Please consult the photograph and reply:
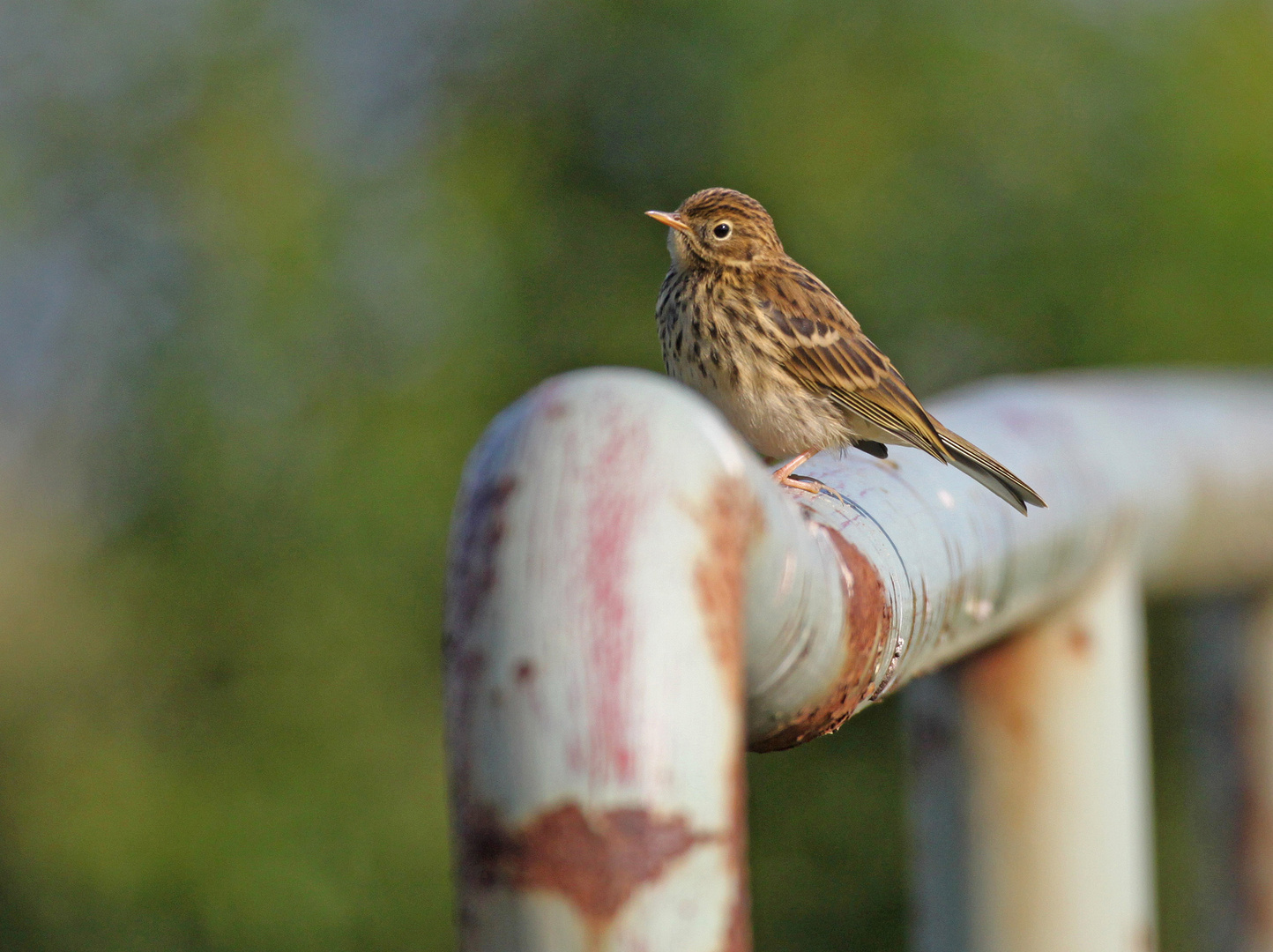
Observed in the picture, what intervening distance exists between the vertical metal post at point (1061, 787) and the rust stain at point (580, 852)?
1.79 m

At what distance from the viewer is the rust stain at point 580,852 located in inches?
37.1

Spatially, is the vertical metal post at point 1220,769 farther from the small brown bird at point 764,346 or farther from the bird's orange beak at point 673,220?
the bird's orange beak at point 673,220

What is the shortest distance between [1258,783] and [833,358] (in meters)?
1.46

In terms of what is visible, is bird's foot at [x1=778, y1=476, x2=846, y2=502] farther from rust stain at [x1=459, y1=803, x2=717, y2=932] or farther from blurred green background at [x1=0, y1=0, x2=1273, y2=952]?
blurred green background at [x1=0, y1=0, x2=1273, y2=952]

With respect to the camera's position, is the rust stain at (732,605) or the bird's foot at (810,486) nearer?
the rust stain at (732,605)

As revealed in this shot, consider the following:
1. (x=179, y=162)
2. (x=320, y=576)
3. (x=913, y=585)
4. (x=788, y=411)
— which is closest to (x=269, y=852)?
(x=320, y=576)

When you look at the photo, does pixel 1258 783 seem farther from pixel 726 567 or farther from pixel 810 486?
pixel 726 567

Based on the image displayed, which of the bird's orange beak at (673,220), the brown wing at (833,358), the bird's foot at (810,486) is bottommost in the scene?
the bird's foot at (810,486)

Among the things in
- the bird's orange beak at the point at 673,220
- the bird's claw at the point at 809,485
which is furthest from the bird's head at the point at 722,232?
the bird's claw at the point at 809,485

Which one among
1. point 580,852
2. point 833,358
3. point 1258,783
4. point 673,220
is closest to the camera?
point 580,852

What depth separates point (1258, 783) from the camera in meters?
3.45

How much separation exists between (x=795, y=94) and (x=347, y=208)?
423cm

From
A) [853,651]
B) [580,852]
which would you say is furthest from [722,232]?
[580,852]

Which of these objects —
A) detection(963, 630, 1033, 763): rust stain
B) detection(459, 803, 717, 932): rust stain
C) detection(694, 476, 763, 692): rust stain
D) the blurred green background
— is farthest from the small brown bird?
the blurred green background
